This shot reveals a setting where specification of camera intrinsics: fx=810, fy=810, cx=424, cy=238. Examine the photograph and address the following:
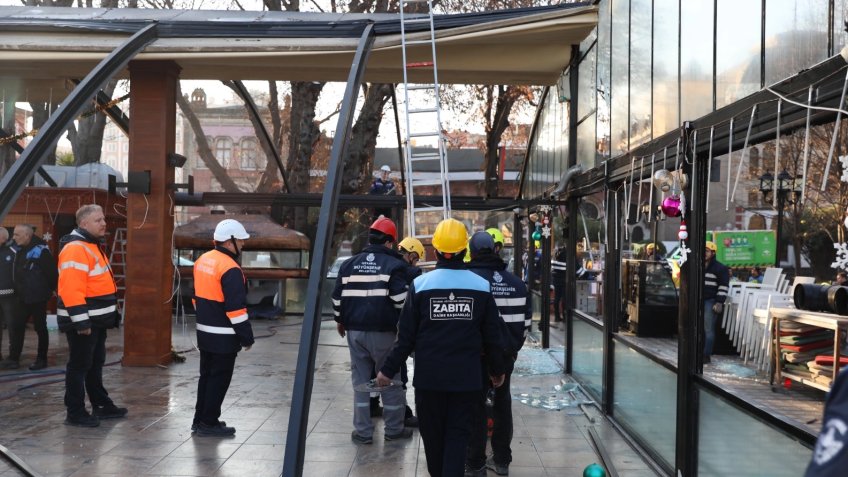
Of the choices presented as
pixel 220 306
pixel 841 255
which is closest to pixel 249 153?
pixel 220 306

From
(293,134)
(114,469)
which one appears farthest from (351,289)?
(293,134)

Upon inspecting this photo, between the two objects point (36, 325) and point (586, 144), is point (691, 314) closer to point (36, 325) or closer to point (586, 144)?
point (586, 144)

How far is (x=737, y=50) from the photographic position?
5148 millimetres

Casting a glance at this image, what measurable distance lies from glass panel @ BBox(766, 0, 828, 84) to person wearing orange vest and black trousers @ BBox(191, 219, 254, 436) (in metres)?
4.54

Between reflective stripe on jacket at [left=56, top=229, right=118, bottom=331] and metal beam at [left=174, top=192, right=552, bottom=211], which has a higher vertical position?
metal beam at [left=174, top=192, right=552, bottom=211]

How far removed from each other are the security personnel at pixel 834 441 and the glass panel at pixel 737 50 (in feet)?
11.9

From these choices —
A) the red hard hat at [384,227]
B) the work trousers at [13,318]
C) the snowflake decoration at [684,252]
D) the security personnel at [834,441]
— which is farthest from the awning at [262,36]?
the security personnel at [834,441]

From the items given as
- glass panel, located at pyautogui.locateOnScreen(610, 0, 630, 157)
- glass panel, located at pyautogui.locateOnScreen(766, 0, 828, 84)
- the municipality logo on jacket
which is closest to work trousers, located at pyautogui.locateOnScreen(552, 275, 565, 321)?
glass panel, located at pyautogui.locateOnScreen(610, 0, 630, 157)

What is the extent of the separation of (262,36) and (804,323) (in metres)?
6.97

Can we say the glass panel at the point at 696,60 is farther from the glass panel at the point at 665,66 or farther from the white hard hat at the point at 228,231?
the white hard hat at the point at 228,231

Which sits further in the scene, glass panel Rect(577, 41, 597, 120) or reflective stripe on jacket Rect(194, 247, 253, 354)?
glass panel Rect(577, 41, 597, 120)

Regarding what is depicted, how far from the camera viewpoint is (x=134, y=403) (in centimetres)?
859

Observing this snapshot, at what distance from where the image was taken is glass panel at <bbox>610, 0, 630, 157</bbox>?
8.46 meters

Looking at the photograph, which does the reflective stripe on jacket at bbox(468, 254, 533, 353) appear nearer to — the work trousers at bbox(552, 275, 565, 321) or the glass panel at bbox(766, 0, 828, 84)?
the glass panel at bbox(766, 0, 828, 84)
